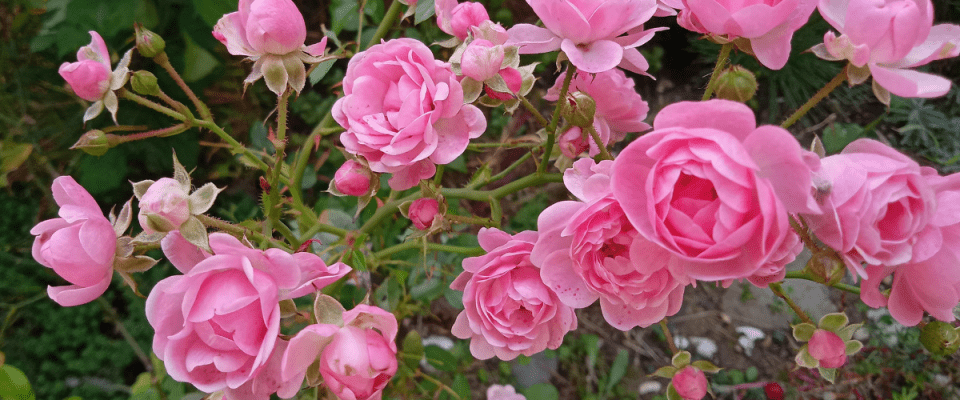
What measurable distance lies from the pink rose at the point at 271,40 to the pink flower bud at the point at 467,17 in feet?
0.57

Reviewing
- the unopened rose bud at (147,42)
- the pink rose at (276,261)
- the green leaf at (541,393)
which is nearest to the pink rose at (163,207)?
the pink rose at (276,261)

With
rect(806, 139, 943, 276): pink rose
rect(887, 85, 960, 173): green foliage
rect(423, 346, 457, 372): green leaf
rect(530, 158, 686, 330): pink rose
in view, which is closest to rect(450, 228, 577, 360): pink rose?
rect(530, 158, 686, 330): pink rose

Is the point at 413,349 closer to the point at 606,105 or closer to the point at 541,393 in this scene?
the point at 541,393

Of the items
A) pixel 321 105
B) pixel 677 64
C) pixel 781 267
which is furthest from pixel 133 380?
pixel 677 64

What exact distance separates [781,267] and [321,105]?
147cm

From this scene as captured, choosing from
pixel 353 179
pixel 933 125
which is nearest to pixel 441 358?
pixel 353 179

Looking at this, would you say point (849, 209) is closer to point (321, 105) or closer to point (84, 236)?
point (84, 236)

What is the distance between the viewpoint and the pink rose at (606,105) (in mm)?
705

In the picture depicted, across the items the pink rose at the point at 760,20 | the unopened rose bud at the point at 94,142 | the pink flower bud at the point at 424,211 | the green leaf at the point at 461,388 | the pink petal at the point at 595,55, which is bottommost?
the green leaf at the point at 461,388

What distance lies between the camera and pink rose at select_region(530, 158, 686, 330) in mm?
474

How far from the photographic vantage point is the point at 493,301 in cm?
63

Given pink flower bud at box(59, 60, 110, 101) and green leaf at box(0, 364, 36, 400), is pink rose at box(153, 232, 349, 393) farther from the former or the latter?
green leaf at box(0, 364, 36, 400)

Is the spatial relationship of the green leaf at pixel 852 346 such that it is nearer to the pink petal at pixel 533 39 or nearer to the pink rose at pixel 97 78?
the pink petal at pixel 533 39

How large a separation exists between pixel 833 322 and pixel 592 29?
0.48 m
